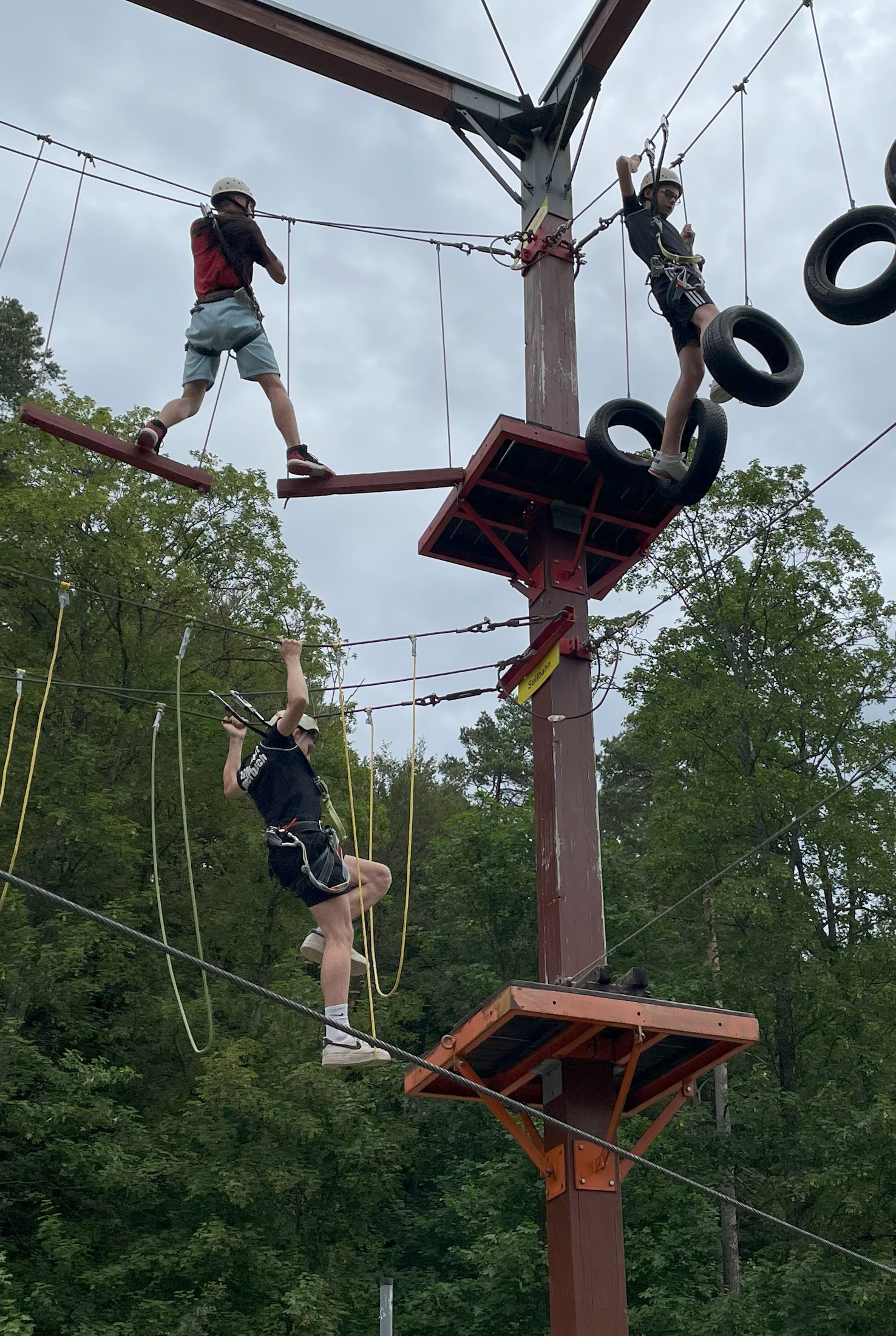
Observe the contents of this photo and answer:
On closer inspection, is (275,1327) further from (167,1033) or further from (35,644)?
(35,644)

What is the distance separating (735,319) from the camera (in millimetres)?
6012

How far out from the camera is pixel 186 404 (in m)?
6.81

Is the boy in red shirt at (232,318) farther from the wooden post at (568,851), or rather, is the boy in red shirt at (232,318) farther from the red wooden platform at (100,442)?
the wooden post at (568,851)

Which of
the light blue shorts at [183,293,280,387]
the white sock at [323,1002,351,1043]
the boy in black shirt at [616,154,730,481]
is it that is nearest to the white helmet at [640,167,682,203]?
the boy in black shirt at [616,154,730,481]

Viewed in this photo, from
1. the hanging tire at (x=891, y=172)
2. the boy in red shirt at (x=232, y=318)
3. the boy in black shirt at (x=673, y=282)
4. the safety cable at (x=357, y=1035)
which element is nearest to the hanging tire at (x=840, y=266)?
the hanging tire at (x=891, y=172)

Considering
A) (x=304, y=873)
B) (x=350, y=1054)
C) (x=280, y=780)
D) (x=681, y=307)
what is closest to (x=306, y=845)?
(x=304, y=873)

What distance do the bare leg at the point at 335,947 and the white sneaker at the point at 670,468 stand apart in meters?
2.53

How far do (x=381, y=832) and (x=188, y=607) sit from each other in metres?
3.95

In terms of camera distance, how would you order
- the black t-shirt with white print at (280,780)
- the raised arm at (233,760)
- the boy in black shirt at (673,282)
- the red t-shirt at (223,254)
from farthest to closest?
the red t-shirt at (223,254) < the boy in black shirt at (673,282) < the raised arm at (233,760) < the black t-shirt with white print at (280,780)

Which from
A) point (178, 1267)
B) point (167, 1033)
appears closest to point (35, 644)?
point (167, 1033)

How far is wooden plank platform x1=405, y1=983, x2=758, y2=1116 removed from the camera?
18.4 feet

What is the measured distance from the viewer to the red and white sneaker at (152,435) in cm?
654

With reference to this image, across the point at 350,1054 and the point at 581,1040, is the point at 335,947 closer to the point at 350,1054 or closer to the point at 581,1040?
the point at 350,1054

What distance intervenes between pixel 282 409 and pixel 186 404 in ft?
1.59
